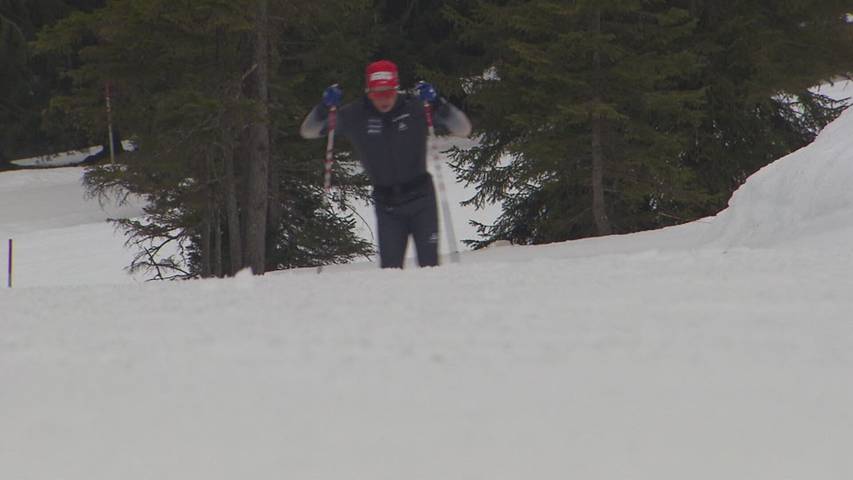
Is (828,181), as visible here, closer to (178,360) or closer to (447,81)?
(178,360)

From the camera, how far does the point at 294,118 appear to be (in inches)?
626

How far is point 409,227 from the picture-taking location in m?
7.32

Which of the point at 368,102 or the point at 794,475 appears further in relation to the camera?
the point at 368,102

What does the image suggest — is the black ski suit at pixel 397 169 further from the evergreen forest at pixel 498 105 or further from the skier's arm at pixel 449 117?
the evergreen forest at pixel 498 105

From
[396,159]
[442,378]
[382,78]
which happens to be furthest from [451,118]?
[442,378]

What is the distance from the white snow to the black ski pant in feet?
4.59

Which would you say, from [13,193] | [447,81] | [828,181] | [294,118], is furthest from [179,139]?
[13,193]

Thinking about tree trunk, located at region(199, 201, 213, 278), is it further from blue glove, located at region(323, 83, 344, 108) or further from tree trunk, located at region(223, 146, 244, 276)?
blue glove, located at region(323, 83, 344, 108)

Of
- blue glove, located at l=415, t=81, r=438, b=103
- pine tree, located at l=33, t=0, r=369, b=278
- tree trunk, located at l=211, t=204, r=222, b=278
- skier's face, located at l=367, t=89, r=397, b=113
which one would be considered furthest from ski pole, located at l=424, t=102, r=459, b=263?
tree trunk, located at l=211, t=204, r=222, b=278

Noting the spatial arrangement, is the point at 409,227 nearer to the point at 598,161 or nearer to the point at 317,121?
the point at 317,121

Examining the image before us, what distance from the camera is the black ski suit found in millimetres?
7074

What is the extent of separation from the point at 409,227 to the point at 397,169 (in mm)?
460

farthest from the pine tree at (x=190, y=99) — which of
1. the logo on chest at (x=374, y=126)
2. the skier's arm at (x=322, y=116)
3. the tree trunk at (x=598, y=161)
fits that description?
the logo on chest at (x=374, y=126)

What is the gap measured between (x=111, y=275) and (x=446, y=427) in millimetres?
17817
